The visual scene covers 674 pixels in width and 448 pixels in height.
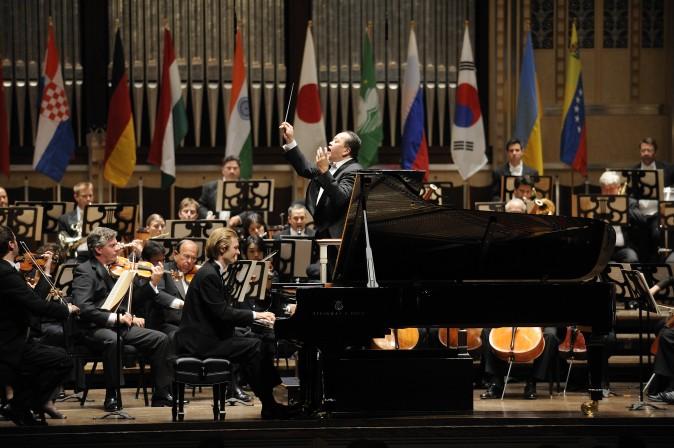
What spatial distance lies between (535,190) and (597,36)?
340 cm

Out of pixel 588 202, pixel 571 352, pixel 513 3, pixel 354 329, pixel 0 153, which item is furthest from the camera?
pixel 513 3

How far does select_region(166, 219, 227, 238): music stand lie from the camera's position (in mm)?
10172

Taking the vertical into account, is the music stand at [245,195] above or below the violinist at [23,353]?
above

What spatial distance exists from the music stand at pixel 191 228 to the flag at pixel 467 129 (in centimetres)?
374

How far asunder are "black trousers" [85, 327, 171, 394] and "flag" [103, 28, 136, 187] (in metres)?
4.28

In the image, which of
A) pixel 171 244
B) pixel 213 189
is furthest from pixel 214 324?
pixel 213 189

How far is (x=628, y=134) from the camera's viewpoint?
13781mm

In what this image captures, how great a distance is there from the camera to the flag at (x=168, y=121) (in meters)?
12.9

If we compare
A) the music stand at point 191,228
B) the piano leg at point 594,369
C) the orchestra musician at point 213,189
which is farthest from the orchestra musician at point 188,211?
the piano leg at point 594,369

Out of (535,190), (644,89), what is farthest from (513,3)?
(535,190)

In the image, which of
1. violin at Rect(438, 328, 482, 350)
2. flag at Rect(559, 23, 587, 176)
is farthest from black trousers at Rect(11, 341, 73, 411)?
flag at Rect(559, 23, 587, 176)

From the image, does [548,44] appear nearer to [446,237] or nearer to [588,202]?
[588,202]

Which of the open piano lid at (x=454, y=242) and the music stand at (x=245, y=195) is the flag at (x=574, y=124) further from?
the open piano lid at (x=454, y=242)

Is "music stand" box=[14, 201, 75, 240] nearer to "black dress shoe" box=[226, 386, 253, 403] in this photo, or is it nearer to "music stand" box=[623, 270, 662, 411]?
"black dress shoe" box=[226, 386, 253, 403]
